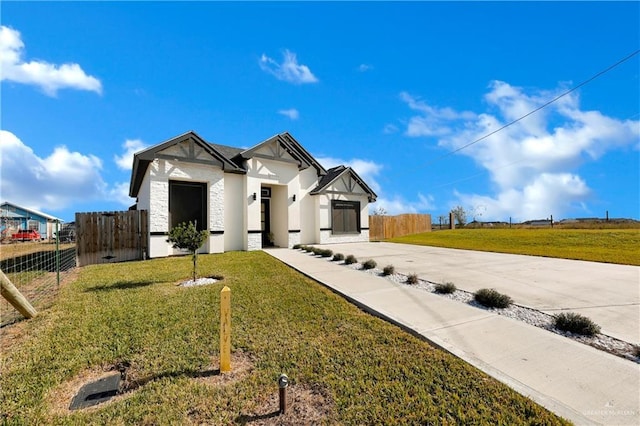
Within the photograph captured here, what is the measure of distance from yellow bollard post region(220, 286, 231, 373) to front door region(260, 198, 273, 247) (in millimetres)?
13510

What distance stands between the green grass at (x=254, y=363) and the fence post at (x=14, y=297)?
24 centimetres

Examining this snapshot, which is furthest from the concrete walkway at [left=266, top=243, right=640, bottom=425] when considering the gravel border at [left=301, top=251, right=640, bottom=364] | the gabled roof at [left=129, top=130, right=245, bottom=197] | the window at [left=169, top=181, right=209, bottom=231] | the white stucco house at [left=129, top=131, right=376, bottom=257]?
the gabled roof at [left=129, top=130, right=245, bottom=197]

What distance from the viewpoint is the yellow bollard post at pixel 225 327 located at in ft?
9.46

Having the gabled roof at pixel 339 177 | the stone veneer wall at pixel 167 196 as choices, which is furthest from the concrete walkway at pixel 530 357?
the gabled roof at pixel 339 177

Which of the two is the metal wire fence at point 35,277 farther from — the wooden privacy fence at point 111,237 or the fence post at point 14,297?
the wooden privacy fence at point 111,237

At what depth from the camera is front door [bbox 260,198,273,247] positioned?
16.4 meters

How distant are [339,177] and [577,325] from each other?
14480mm

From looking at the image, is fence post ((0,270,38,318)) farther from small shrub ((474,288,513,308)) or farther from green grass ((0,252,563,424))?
small shrub ((474,288,513,308))

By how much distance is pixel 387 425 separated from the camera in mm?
2195

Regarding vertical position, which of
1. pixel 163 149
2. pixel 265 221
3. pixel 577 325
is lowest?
pixel 577 325

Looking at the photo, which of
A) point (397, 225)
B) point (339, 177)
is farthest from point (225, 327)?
point (397, 225)

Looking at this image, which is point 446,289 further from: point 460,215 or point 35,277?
point 460,215

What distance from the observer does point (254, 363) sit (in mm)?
3197

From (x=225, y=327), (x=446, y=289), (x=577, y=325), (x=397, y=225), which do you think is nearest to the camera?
(x=225, y=327)
